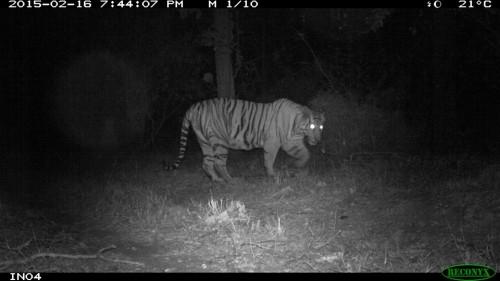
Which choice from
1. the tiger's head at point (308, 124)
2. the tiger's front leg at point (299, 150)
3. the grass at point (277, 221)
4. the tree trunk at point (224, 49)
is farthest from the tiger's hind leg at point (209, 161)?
the tree trunk at point (224, 49)

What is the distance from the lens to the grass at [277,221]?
5.31 meters

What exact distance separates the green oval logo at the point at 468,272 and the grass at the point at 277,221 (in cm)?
11

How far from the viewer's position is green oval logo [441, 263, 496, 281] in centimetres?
468

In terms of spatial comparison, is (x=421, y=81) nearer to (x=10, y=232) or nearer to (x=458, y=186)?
(x=458, y=186)

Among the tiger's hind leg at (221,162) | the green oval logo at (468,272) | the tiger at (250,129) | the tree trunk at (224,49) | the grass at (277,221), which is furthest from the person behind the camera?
the tree trunk at (224,49)

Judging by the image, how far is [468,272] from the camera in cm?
479

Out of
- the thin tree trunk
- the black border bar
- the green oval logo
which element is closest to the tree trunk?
the black border bar

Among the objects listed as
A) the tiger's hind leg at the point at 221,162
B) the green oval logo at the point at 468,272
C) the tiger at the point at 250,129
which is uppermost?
the tiger at the point at 250,129

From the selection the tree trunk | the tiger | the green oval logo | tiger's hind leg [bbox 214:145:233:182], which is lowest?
the green oval logo

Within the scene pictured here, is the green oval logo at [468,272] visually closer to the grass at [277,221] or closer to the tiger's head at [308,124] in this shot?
the grass at [277,221]

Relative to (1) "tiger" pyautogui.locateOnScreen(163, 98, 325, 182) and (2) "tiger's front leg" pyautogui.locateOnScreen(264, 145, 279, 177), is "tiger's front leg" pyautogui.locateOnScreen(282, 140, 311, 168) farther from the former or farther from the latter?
(2) "tiger's front leg" pyautogui.locateOnScreen(264, 145, 279, 177)

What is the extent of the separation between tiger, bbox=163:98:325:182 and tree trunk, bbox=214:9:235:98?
1421mm

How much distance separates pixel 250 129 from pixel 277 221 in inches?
134

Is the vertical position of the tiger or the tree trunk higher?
the tree trunk
